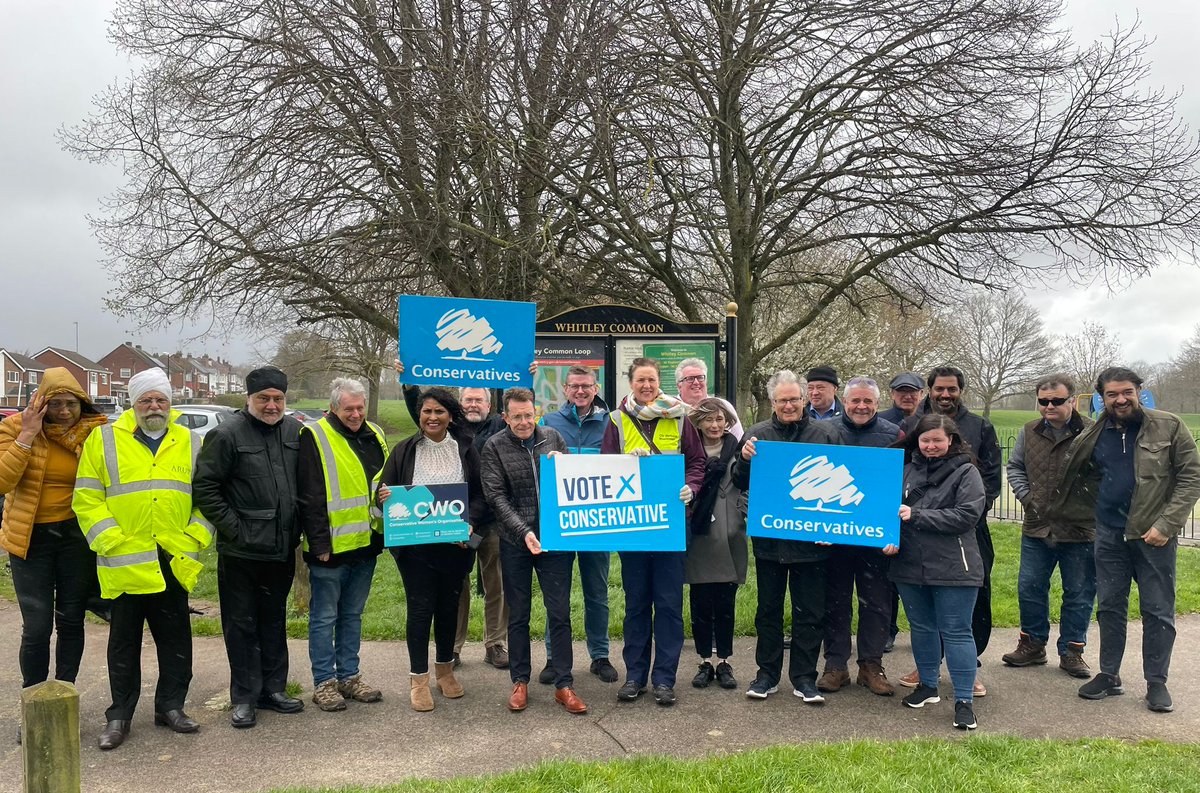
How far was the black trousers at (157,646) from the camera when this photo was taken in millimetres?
4898

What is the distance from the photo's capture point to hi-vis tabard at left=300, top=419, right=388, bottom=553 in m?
5.30

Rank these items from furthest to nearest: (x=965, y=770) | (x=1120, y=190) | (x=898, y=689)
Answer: (x=1120, y=190)
(x=898, y=689)
(x=965, y=770)

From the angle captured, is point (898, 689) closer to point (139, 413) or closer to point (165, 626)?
point (165, 626)

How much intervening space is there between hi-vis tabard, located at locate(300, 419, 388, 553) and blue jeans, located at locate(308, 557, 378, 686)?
230mm

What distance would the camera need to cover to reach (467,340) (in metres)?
6.85

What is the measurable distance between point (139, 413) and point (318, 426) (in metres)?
0.98

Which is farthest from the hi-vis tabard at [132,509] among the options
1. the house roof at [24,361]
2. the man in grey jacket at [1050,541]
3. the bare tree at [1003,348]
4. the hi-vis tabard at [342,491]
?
the house roof at [24,361]

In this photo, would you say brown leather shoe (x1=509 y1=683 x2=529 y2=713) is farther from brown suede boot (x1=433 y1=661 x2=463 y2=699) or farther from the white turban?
the white turban

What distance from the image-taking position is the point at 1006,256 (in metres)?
12.4

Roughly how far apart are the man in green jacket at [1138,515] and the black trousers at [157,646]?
5559 millimetres

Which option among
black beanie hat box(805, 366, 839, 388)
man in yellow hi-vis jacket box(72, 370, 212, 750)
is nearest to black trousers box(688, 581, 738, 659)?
black beanie hat box(805, 366, 839, 388)

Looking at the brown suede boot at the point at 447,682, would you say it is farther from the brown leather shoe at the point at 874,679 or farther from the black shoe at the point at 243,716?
the brown leather shoe at the point at 874,679

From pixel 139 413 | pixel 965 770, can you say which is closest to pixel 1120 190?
pixel 965 770

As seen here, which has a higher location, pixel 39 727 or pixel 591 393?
pixel 591 393
